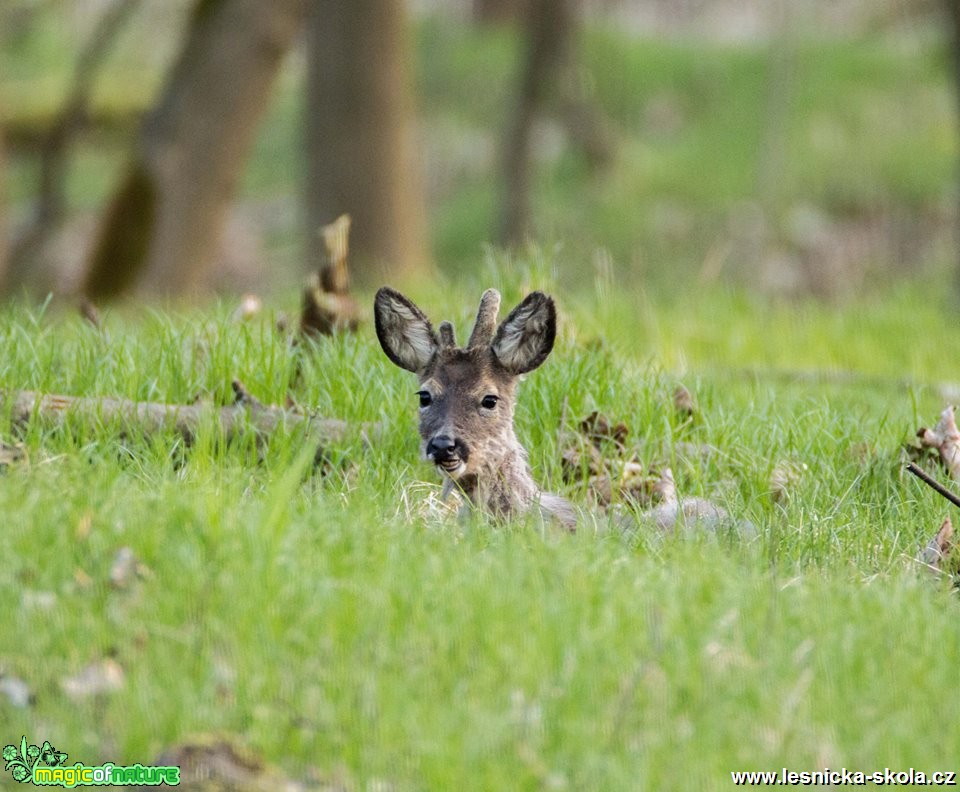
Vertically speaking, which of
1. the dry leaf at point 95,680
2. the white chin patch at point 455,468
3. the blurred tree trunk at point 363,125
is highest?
the blurred tree trunk at point 363,125

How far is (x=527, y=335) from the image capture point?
5.59m

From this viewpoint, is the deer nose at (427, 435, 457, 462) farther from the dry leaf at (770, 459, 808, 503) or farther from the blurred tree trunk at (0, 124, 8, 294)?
the blurred tree trunk at (0, 124, 8, 294)

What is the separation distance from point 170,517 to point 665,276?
429 inches

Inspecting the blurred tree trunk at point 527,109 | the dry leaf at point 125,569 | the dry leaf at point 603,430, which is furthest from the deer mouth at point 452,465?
the blurred tree trunk at point 527,109

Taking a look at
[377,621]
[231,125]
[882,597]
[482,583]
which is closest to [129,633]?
[377,621]

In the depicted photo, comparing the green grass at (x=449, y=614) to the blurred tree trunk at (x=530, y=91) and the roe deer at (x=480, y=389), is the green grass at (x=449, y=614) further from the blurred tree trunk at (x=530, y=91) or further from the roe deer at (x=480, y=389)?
the blurred tree trunk at (x=530, y=91)

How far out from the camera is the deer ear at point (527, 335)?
547 centimetres

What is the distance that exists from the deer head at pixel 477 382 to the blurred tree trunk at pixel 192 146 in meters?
5.99

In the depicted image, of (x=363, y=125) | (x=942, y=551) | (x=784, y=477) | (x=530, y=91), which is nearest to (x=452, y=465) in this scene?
(x=784, y=477)

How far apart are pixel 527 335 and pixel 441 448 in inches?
23.5

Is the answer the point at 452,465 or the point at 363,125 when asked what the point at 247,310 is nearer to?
the point at 452,465

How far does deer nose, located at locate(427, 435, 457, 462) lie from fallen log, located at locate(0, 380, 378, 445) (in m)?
0.59

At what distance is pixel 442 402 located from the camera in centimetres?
556

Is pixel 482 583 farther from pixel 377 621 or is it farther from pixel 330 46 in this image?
pixel 330 46
